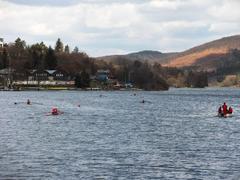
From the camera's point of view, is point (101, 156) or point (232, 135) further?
point (232, 135)

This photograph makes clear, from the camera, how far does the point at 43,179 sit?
4616 centimetres

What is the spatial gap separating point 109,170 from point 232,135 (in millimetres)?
38014

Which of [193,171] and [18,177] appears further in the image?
[193,171]

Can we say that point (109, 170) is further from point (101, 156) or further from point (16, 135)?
point (16, 135)

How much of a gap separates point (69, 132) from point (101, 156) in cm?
2728

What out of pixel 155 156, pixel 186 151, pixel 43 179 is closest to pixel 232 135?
pixel 186 151

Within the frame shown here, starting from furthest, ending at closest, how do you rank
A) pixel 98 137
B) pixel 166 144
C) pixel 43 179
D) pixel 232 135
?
pixel 232 135 < pixel 98 137 < pixel 166 144 < pixel 43 179

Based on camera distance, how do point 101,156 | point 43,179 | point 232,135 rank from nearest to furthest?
point 43,179
point 101,156
point 232,135

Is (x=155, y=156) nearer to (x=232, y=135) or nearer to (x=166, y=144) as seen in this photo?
(x=166, y=144)

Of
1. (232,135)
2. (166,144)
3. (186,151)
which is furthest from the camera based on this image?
(232,135)

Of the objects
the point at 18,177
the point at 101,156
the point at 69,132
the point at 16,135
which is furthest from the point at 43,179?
the point at 69,132

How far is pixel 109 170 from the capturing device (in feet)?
166

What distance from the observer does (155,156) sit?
59.3 metres

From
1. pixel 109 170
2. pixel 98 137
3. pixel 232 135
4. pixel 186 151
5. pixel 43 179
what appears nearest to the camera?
pixel 43 179
